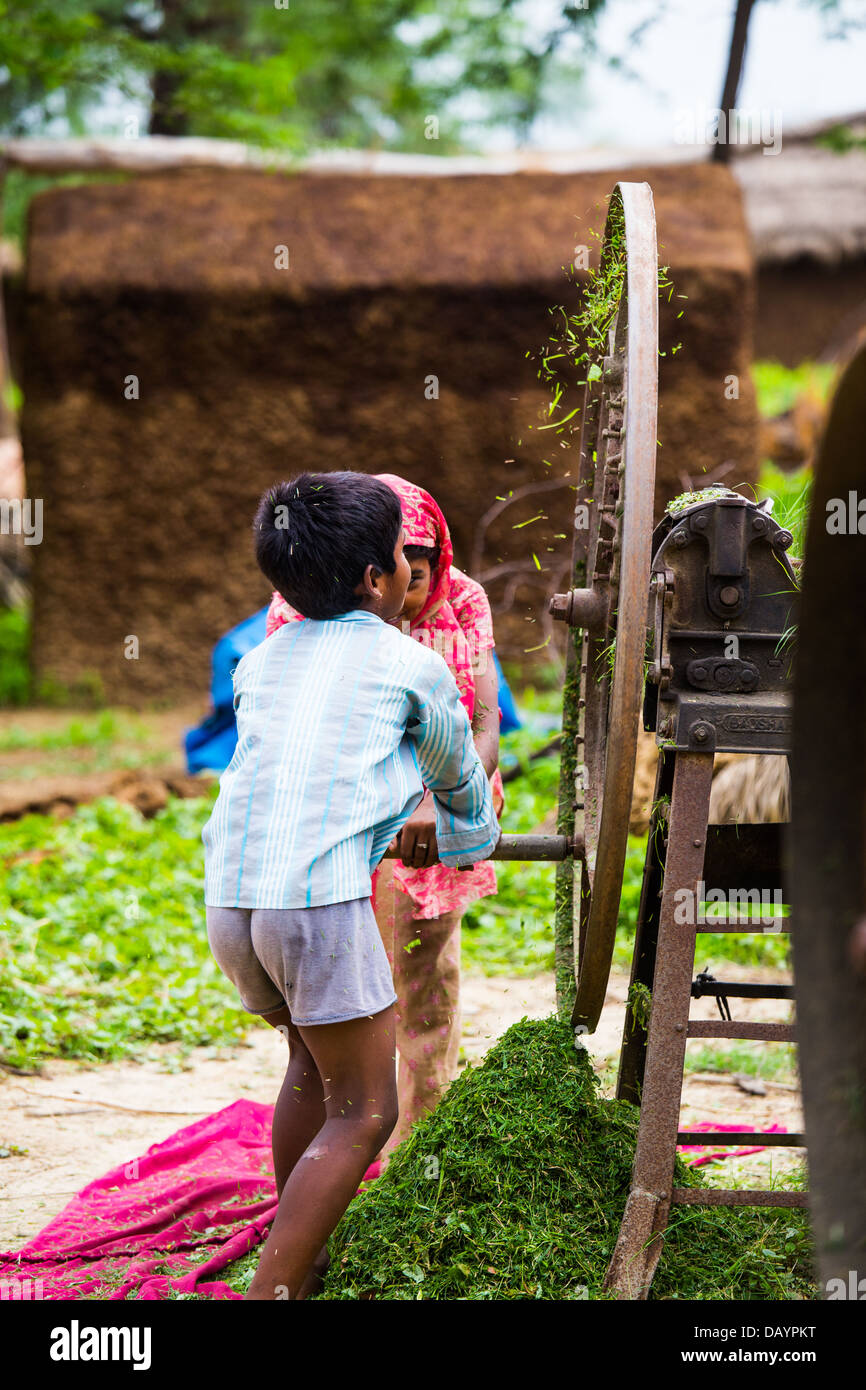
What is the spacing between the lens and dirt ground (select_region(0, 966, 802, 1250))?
3.33 m

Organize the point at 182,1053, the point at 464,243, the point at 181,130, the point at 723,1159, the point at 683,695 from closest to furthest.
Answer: the point at 683,695, the point at 723,1159, the point at 182,1053, the point at 464,243, the point at 181,130

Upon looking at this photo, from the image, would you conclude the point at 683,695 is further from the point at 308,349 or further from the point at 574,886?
the point at 308,349

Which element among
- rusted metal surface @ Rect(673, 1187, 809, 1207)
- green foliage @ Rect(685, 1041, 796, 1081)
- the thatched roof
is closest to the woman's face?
rusted metal surface @ Rect(673, 1187, 809, 1207)

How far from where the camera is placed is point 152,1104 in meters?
3.88

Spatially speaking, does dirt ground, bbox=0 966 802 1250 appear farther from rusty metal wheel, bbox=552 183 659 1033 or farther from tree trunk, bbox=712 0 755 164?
tree trunk, bbox=712 0 755 164

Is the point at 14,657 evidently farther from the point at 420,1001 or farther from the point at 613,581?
the point at 613,581

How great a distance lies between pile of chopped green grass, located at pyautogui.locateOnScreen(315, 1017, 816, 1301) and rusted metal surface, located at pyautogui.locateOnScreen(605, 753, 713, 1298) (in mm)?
100

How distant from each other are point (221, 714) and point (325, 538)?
4.22 metres

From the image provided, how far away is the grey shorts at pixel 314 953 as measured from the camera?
2242mm

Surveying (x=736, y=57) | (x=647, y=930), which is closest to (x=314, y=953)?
(x=647, y=930)

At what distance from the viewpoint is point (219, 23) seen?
44.4 ft

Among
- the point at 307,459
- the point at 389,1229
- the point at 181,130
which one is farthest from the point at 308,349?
the point at 389,1229

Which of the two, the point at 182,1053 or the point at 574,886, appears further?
the point at 182,1053
